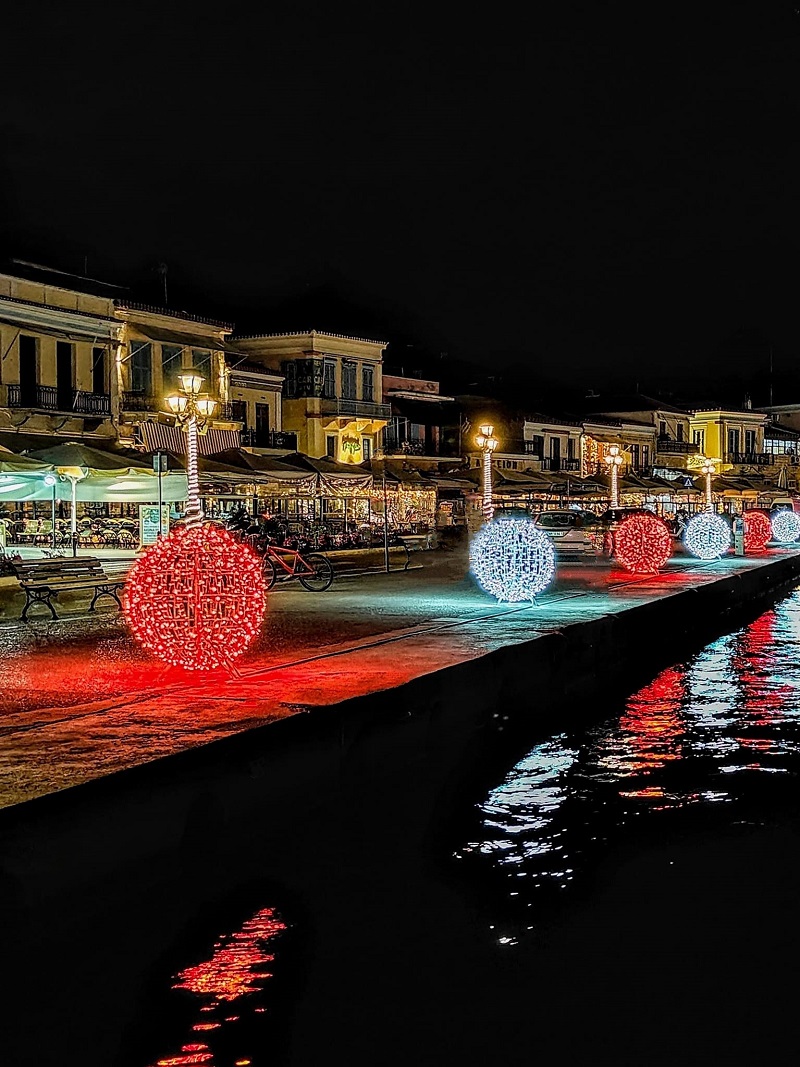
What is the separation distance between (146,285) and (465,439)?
1753 cm

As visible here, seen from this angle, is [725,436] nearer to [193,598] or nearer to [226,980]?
[193,598]

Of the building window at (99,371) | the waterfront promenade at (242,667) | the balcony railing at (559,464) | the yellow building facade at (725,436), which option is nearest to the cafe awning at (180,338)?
the building window at (99,371)

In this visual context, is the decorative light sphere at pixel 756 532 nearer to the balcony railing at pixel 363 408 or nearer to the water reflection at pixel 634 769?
the balcony railing at pixel 363 408

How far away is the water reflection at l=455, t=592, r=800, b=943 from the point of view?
9073 millimetres

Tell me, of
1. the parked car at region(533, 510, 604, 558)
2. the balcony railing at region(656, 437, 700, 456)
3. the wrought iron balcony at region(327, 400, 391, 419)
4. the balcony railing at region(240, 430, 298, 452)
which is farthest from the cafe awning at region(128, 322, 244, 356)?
the balcony railing at region(656, 437, 700, 456)

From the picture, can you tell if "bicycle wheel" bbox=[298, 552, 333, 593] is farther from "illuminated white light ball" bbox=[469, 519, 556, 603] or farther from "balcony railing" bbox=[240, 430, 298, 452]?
"balcony railing" bbox=[240, 430, 298, 452]

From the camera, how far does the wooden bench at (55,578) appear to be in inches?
714

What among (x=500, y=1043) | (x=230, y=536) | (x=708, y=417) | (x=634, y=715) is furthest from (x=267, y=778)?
(x=708, y=417)

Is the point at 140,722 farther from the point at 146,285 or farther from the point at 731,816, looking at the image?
the point at 146,285

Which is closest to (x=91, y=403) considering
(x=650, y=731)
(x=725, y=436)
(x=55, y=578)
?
(x=55, y=578)

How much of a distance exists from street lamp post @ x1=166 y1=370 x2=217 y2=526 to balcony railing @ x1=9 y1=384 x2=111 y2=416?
11681mm

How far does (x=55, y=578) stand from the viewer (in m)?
18.5

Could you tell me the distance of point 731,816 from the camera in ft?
32.4

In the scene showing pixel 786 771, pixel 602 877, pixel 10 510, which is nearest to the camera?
pixel 602 877
